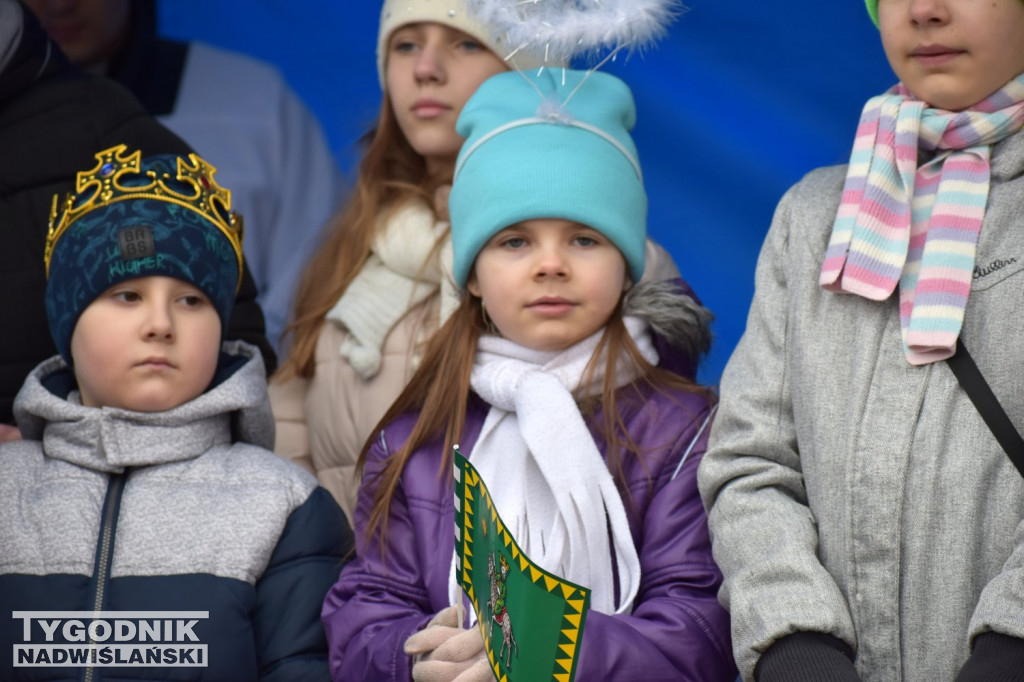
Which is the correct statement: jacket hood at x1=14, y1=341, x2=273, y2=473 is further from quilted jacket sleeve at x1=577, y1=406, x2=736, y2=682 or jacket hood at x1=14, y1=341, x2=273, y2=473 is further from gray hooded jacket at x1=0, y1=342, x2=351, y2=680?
quilted jacket sleeve at x1=577, y1=406, x2=736, y2=682

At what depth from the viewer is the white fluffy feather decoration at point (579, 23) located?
2.66m

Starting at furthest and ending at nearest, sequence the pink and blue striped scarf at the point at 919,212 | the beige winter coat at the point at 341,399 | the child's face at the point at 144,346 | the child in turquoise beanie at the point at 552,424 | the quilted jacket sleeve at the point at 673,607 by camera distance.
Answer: the beige winter coat at the point at 341,399 → the child's face at the point at 144,346 → the child in turquoise beanie at the point at 552,424 → the quilted jacket sleeve at the point at 673,607 → the pink and blue striped scarf at the point at 919,212

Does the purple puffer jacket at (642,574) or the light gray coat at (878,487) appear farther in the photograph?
the purple puffer jacket at (642,574)

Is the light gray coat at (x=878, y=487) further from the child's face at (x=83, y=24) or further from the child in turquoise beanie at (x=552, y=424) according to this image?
the child's face at (x=83, y=24)

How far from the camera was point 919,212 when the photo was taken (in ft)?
7.41

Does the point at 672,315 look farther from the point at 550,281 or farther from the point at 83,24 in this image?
the point at 83,24

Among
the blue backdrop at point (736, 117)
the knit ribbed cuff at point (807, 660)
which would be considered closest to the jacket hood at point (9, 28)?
the blue backdrop at point (736, 117)

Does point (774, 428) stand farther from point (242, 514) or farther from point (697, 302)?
point (242, 514)

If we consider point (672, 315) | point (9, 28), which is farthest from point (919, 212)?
point (9, 28)

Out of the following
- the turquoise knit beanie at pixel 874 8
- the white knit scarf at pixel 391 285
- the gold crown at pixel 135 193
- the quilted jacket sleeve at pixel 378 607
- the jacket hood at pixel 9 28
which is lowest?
the quilted jacket sleeve at pixel 378 607

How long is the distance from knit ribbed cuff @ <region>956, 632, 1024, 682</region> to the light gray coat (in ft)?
0.06

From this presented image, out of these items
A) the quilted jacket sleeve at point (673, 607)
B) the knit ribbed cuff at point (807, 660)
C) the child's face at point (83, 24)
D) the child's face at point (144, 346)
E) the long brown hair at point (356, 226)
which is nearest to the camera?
the knit ribbed cuff at point (807, 660)

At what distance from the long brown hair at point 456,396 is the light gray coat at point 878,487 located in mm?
302

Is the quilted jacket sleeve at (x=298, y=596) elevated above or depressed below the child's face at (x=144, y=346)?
below
